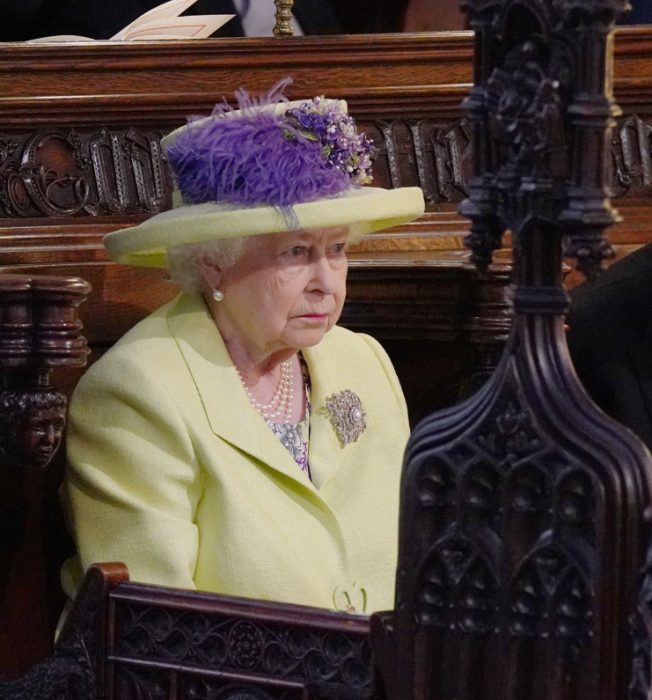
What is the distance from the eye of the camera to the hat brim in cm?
241

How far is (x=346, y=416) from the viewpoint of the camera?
2611mm

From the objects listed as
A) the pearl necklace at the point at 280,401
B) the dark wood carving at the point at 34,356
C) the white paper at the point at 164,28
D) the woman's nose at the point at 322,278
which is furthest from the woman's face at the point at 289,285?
the white paper at the point at 164,28

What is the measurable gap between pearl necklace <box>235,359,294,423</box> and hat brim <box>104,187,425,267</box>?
0.24m

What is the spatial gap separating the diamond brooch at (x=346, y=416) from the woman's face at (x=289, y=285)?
0.14 meters

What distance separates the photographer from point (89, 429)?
245 centimetres

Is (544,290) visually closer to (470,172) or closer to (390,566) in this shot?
(470,172)

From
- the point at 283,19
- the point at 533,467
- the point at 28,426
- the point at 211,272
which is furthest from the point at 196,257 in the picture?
the point at 533,467

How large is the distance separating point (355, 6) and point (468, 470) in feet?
8.34

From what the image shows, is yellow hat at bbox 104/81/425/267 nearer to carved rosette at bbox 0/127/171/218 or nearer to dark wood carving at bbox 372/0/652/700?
carved rosette at bbox 0/127/171/218

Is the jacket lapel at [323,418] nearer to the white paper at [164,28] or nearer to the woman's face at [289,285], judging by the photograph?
the woman's face at [289,285]

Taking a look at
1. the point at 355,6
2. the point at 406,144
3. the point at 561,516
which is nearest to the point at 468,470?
the point at 561,516

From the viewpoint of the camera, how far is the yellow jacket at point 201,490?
2387mm

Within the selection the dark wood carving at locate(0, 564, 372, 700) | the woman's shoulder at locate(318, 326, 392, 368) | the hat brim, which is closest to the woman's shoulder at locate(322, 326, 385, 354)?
the woman's shoulder at locate(318, 326, 392, 368)

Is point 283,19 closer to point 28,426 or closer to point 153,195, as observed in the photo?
point 153,195
